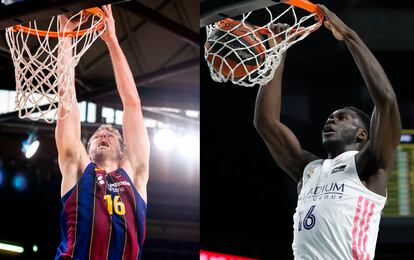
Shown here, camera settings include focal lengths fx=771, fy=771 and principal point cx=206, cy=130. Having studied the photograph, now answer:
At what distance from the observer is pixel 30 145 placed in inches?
231

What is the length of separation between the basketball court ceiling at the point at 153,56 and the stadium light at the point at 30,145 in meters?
0.63

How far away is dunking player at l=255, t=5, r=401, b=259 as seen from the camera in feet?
11.1

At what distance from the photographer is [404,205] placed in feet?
12.8

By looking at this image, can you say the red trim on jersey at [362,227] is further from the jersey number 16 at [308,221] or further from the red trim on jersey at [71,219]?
the red trim on jersey at [71,219]

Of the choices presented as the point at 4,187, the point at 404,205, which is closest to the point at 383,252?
the point at 404,205

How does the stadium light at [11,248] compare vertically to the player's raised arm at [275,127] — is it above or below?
below

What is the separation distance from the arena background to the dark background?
84 cm

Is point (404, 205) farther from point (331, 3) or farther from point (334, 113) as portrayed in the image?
point (331, 3)

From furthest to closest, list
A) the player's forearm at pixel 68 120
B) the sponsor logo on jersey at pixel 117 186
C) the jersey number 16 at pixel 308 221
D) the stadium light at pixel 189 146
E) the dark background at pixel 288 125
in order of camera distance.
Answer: the stadium light at pixel 189 146
the sponsor logo on jersey at pixel 117 186
the player's forearm at pixel 68 120
the dark background at pixel 288 125
the jersey number 16 at pixel 308 221

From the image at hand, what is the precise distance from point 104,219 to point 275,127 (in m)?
1.41

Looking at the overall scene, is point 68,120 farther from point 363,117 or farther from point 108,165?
point 363,117

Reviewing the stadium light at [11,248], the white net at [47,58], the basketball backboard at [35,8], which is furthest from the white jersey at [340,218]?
the stadium light at [11,248]

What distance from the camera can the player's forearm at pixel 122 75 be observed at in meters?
5.21

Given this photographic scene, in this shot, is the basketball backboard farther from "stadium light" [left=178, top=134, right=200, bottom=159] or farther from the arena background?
"stadium light" [left=178, top=134, right=200, bottom=159]
